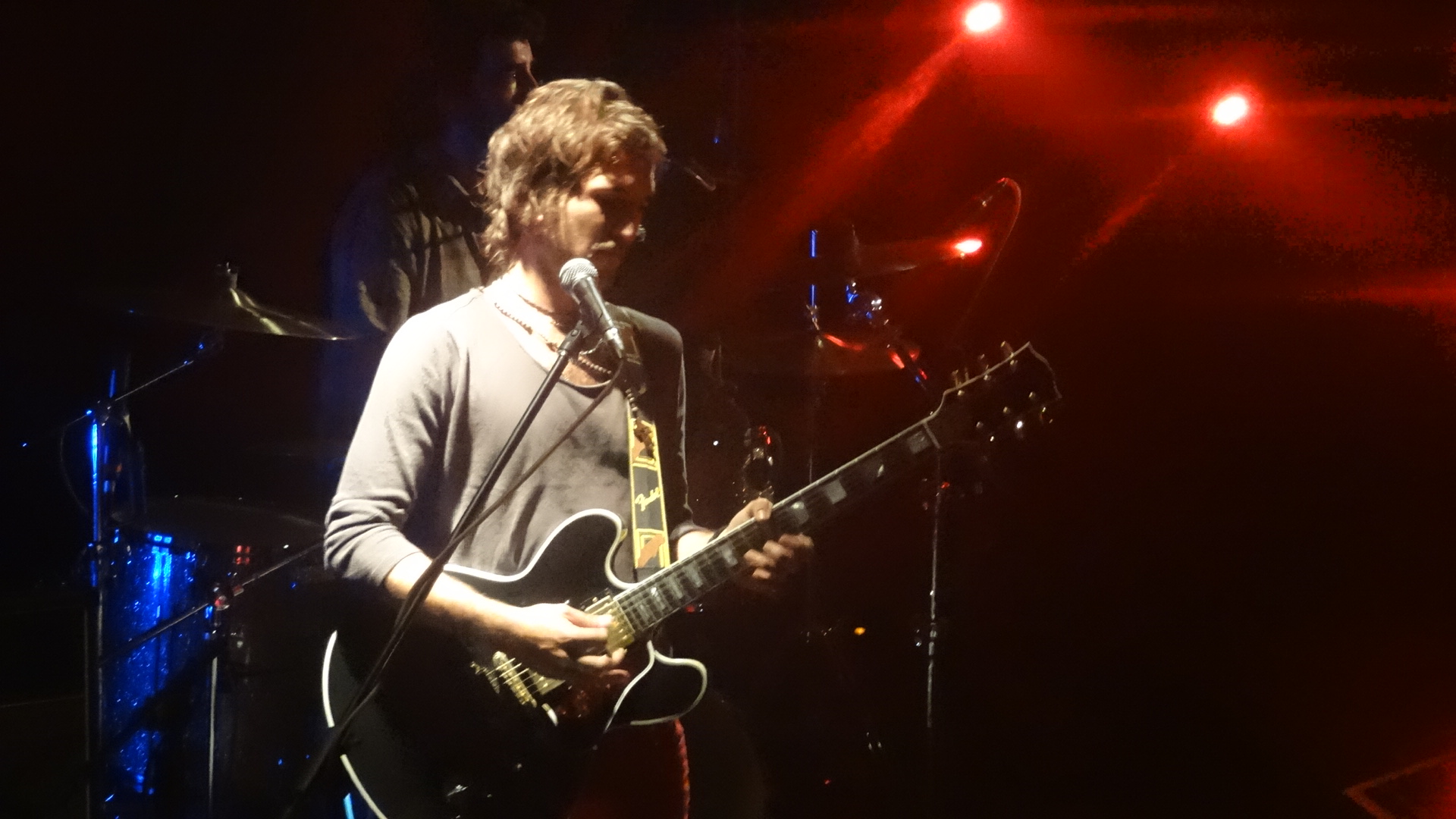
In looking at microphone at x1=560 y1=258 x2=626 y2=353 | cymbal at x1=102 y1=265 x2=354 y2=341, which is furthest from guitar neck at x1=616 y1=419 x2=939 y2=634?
cymbal at x1=102 y1=265 x2=354 y2=341

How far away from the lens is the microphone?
5.03 feet

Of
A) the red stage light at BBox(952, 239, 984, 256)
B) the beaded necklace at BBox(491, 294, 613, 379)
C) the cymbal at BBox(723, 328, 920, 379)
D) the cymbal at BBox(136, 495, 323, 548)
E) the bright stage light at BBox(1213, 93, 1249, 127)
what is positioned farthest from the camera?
the bright stage light at BBox(1213, 93, 1249, 127)

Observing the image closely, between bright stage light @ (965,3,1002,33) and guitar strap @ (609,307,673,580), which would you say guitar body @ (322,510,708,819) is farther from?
bright stage light @ (965,3,1002,33)

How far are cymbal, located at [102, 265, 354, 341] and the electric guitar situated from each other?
2.56ft

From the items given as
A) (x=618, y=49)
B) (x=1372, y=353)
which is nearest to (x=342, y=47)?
(x=618, y=49)

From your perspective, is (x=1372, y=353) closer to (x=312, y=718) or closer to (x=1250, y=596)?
(x=1250, y=596)

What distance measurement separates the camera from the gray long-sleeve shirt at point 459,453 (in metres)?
1.85

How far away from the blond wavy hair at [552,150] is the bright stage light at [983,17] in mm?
1741

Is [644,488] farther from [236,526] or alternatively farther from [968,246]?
[968,246]

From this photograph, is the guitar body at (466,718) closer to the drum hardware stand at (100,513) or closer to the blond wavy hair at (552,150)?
the blond wavy hair at (552,150)

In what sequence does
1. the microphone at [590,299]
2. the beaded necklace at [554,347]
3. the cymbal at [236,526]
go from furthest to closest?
the cymbal at [236,526]
the beaded necklace at [554,347]
the microphone at [590,299]

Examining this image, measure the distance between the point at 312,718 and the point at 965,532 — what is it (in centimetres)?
274

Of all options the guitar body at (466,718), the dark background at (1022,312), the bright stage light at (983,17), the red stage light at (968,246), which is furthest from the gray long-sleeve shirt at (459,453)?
the bright stage light at (983,17)

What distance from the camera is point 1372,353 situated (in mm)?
3766
